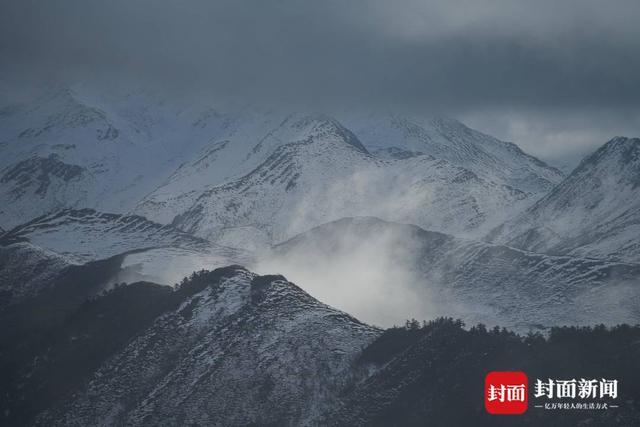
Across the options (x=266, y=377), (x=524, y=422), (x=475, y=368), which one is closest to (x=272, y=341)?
(x=266, y=377)

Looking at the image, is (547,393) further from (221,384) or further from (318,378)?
(221,384)

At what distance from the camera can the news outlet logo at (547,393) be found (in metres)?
155

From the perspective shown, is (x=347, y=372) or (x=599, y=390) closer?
(x=599, y=390)

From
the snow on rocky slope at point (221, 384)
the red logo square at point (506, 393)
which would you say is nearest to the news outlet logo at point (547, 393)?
the red logo square at point (506, 393)

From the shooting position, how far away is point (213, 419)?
176125mm

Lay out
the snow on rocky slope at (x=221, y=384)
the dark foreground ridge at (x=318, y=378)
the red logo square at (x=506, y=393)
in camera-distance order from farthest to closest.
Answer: the snow on rocky slope at (x=221, y=384)
the dark foreground ridge at (x=318, y=378)
the red logo square at (x=506, y=393)

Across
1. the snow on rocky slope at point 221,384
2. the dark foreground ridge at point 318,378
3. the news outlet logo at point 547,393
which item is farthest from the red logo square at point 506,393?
the snow on rocky slope at point 221,384

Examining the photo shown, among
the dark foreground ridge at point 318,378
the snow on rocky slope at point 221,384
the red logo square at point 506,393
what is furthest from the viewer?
the snow on rocky slope at point 221,384

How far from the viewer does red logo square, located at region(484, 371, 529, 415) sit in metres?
159

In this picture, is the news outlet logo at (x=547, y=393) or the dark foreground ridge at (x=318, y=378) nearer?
the news outlet logo at (x=547, y=393)

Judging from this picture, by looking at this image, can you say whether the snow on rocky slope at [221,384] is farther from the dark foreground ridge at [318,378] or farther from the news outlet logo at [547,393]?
the news outlet logo at [547,393]

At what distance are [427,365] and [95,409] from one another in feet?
210

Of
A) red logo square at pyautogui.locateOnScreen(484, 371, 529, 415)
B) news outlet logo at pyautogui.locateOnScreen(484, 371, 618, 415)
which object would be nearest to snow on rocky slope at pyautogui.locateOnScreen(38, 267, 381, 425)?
red logo square at pyautogui.locateOnScreen(484, 371, 529, 415)

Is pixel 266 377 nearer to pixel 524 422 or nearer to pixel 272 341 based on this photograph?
pixel 272 341
